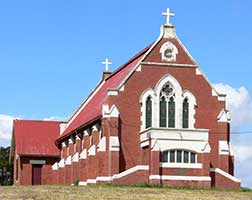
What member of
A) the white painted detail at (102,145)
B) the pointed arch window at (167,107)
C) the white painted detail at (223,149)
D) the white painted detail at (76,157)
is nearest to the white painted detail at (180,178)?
the white painted detail at (223,149)

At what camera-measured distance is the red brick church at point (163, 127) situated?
176 ft

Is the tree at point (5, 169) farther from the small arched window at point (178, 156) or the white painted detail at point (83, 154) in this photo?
the small arched window at point (178, 156)

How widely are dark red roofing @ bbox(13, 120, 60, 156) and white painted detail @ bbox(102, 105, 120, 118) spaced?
20436 millimetres

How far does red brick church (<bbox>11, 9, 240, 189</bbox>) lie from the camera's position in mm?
53625

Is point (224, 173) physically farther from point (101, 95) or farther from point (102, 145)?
point (101, 95)

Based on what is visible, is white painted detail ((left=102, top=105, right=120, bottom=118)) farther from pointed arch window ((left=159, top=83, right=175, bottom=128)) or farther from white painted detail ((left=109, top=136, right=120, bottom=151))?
pointed arch window ((left=159, top=83, right=175, bottom=128))

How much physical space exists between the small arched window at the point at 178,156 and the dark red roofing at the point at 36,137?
24.3 metres

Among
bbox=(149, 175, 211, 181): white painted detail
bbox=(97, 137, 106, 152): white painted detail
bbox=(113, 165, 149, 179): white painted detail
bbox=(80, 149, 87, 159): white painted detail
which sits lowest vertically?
bbox=(149, 175, 211, 181): white painted detail

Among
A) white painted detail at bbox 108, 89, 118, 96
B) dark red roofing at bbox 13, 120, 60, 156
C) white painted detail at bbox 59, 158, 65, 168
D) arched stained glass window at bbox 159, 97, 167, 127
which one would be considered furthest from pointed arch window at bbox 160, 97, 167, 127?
dark red roofing at bbox 13, 120, 60, 156

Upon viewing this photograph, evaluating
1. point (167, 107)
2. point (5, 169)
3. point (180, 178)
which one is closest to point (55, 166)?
point (167, 107)

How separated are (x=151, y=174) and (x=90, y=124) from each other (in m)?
10.1

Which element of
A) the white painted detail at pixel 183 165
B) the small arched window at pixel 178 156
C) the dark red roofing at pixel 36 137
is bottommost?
the white painted detail at pixel 183 165

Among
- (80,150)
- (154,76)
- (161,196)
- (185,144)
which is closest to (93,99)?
(80,150)

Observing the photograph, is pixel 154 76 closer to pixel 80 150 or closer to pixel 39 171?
pixel 80 150
